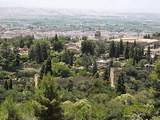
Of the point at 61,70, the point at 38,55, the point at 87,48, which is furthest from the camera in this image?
the point at 87,48

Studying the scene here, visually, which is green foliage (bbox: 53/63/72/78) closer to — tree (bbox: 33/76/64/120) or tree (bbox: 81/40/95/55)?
tree (bbox: 81/40/95/55)

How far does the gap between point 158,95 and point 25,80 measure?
28199 millimetres

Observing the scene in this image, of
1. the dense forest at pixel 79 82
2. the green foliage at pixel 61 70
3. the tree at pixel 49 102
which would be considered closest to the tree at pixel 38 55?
the dense forest at pixel 79 82

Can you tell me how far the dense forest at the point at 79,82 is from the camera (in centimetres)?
1645

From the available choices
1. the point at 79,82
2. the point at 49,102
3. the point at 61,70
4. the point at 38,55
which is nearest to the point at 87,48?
the point at 38,55

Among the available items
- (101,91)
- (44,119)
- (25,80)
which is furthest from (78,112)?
(25,80)

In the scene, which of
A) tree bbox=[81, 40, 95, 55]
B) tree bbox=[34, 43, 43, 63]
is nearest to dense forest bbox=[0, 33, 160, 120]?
tree bbox=[81, 40, 95, 55]

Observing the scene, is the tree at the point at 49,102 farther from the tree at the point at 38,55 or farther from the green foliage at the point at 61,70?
the tree at the point at 38,55

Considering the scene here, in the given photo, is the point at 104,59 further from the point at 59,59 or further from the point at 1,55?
the point at 1,55

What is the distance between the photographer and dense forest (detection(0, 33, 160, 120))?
1645cm

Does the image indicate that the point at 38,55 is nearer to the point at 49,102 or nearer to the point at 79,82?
the point at 79,82

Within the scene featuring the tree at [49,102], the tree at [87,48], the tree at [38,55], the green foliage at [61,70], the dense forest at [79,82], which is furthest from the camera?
the tree at [87,48]

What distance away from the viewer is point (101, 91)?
120ft

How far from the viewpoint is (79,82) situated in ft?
132
